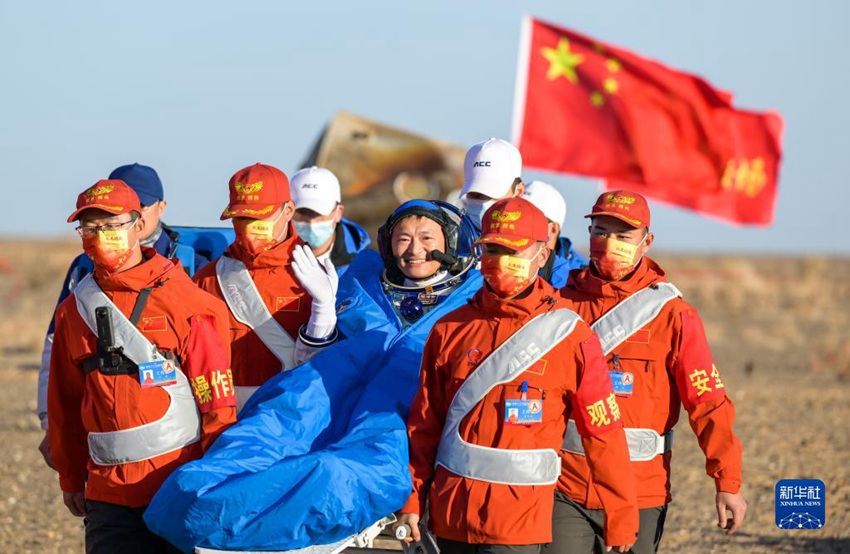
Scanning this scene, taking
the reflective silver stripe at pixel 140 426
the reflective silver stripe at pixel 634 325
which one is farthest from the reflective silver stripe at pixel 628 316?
the reflective silver stripe at pixel 140 426

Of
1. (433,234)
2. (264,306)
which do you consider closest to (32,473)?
(264,306)

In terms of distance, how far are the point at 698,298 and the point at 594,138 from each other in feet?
79.3

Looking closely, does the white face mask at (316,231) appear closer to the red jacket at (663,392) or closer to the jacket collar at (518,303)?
the red jacket at (663,392)

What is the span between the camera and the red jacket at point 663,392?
20.7 feet

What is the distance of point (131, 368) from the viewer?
239 inches

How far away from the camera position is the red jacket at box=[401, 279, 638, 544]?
570cm

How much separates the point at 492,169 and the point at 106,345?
2823 millimetres

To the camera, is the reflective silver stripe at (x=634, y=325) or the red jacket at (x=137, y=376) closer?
the red jacket at (x=137, y=376)

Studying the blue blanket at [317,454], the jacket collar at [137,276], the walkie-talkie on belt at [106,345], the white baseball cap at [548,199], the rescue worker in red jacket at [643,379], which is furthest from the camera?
the white baseball cap at [548,199]

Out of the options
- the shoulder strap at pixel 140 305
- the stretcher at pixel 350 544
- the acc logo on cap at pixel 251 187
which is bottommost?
the stretcher at pixel 350 544

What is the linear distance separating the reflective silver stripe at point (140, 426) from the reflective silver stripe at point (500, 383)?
1.17 metres

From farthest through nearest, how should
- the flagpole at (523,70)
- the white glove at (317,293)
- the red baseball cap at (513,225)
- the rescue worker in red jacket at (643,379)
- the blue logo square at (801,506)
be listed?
1. the flagpole at (523,70)
2. the blue logo square at (801,506)
3. the white glove at (317,293)
4. the rescue worker in red jacket at (643,379)
5. the red baseball cap at (513,225)

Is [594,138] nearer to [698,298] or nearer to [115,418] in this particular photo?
[115,418]

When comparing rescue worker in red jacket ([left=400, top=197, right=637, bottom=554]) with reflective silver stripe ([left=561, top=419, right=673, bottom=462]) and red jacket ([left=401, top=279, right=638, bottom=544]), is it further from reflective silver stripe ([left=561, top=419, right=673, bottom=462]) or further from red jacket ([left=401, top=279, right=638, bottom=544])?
reflective silver stripe ([left=561, top=419, right=673, bottom=462])
